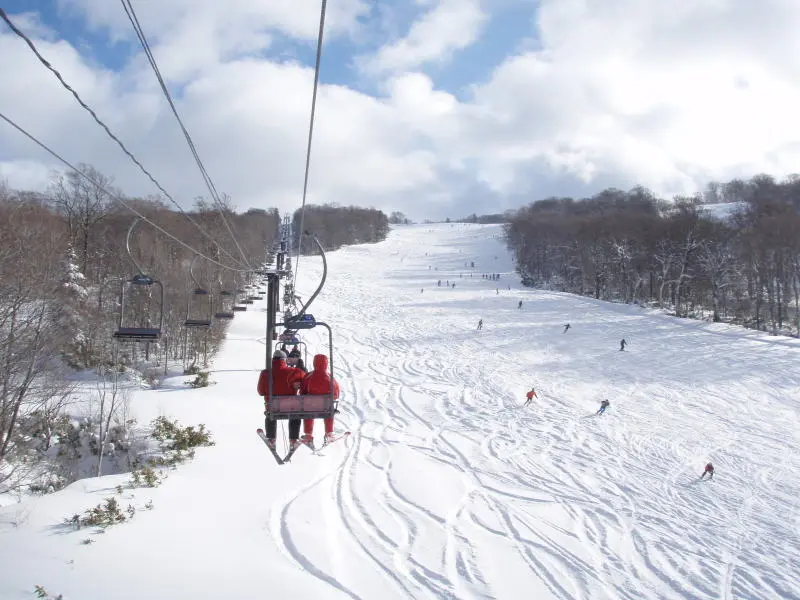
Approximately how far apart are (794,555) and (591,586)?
20.9 feet

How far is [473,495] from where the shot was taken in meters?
17.2

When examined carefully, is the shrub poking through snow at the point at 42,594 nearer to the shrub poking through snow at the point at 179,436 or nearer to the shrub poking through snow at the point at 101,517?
the shrub poking through snow at the point at 101,517

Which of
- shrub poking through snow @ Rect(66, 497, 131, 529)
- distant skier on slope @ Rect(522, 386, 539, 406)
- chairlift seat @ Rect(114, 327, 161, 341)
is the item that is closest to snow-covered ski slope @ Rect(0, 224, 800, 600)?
shrub poking through snow @ Rect(66, 497, 131, 529)

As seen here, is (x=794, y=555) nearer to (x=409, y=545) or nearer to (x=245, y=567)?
(x=409, y=545)

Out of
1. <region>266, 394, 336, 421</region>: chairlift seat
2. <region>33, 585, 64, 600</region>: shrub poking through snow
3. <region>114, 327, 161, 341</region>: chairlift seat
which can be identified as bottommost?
<region>33, 585, 64, 600</region>: shrub poking through snow

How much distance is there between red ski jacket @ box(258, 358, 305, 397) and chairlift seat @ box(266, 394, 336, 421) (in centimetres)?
19

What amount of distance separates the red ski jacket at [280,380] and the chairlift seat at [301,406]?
0.19 meters

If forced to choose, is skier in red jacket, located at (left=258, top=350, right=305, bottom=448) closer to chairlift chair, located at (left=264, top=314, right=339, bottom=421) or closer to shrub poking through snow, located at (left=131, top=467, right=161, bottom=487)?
chairlift chair, located at (left=264, top=314, right=339, bottom=421)

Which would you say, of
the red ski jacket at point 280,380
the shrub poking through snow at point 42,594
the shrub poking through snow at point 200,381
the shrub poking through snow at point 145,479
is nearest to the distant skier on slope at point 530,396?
the shrub poking through snow at point 200,381

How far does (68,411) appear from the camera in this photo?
25.2 meters

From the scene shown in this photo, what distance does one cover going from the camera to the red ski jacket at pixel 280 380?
8.75 m

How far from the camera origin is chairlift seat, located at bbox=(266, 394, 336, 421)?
28.1ft

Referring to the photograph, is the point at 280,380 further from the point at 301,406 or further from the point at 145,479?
the point at 145,479

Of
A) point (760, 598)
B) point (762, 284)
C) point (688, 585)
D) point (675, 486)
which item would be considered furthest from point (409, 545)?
point (762, 284)
